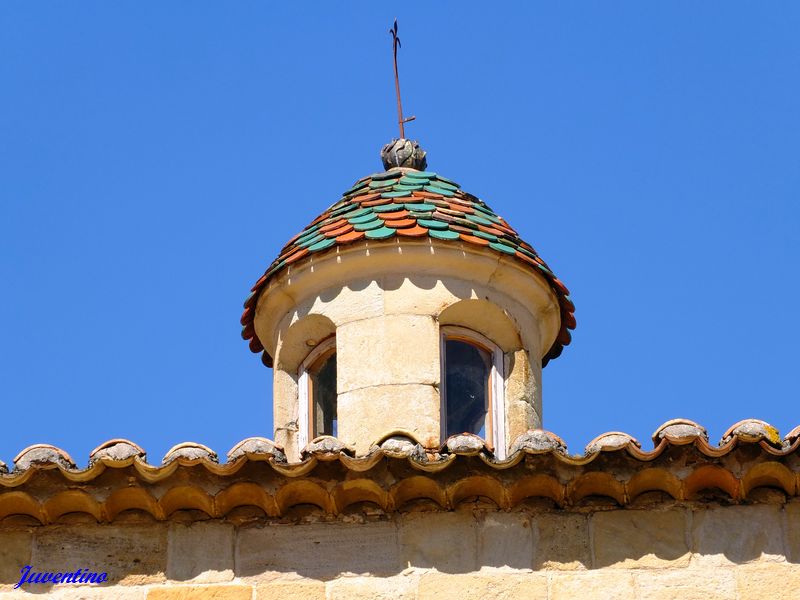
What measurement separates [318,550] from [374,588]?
1.17 feet

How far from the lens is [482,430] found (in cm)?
1259

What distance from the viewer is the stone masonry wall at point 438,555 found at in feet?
34.7

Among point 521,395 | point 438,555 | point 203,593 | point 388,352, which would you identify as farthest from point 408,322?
point 203,593

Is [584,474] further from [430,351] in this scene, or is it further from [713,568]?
[430,351]

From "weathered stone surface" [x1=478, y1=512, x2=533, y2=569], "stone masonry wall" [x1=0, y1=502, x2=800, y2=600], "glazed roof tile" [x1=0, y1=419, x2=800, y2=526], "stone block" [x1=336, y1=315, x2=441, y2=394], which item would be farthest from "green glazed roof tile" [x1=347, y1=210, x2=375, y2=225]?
"weathered stone surface" [x1=478, y1=512, x2=533, y2=569]

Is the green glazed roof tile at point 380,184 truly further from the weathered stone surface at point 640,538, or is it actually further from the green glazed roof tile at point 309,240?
the weathered stone surface at point 640,538

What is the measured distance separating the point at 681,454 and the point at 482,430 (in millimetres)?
2213

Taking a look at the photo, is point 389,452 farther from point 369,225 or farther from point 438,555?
point 369,225

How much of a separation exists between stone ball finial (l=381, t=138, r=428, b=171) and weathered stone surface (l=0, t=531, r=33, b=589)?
13.5 ft

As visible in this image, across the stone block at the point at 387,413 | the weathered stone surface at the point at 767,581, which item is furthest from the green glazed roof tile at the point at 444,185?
the weathered stone surface at the point at 767,581

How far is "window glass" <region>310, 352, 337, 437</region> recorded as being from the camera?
12.9 m

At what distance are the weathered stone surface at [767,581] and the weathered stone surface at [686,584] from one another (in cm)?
5

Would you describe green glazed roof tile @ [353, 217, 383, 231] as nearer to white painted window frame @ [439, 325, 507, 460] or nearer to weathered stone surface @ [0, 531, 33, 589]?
white painted window frame @ [439, 325, 507, 460]

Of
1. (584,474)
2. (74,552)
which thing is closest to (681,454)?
(584,474)
